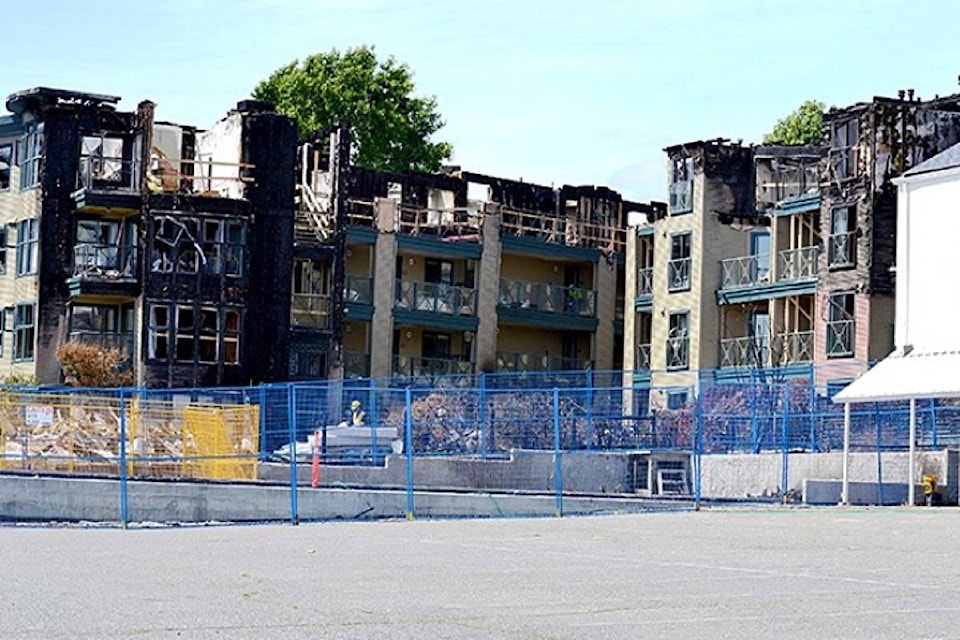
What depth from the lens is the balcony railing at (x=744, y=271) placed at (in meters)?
67.9

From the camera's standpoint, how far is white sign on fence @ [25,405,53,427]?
3991 cm

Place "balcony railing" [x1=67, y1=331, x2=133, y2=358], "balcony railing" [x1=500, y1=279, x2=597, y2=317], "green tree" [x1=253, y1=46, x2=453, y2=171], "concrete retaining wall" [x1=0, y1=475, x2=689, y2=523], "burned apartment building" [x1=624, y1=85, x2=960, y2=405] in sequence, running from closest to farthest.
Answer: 1. "concrete retaining wall" [x1=0, y1=475, x2=689, y2=523]
2. "burned apartment building" [x1=624, y1=85, x2=960, y2=405]
3. "balcony railing" [x1=67, y1=331, x2=133, y2=358]
4. "balcony railing" [x1=500, y1=279, x2=597, y2=317]
5. "green tree" [x1=253, y1=46, x2=453, y2=171]

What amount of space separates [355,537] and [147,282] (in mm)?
38250

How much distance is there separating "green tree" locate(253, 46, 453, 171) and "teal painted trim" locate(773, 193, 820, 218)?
1224 inches

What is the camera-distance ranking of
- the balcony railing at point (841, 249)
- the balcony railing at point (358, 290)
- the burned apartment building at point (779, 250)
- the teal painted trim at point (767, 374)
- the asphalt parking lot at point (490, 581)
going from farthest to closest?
the balcony railing at point (358, 290) < the balcony railing at point (841, 249) < the burned apartment building at point (779, 250) < the teal painted trim at point (767, 374) < the asphalt parking lot at point (490, 581)

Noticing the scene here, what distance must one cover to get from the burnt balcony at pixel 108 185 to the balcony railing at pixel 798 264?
2154 centimetres

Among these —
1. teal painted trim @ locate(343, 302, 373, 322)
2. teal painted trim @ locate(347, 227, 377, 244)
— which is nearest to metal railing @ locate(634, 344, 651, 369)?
teal painted trim @ locate(343, 302, 373, 322)

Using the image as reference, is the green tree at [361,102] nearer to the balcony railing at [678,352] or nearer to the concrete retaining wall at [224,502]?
the balcony railing at [678,352]

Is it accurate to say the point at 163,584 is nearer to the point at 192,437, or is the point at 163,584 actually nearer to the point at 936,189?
the point at 192,437

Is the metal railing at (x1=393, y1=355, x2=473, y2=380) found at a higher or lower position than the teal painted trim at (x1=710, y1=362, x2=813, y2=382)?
higher

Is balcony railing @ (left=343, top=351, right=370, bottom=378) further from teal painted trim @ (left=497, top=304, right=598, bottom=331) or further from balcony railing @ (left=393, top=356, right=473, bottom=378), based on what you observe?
teal painted trim @ (left=497, top=304, right=598, bottom=331)

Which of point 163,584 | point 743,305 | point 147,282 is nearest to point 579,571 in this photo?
point 163,584

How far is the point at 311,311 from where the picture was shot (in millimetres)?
67125

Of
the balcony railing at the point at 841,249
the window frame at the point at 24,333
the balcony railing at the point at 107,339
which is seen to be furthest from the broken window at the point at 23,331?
the balcony railing at the point at 841,249
